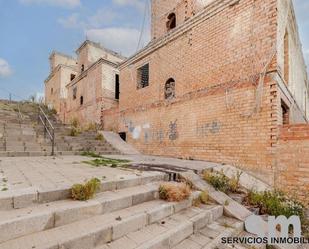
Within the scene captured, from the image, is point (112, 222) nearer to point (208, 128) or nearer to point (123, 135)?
point (208, 128)

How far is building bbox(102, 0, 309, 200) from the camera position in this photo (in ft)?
18.0

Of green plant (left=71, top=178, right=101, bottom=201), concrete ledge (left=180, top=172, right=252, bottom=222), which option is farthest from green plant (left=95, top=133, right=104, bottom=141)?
green plant (left=71, top=178, right=101, bottom=201)

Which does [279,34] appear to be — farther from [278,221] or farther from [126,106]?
[126,106]

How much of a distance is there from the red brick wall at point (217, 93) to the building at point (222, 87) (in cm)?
3

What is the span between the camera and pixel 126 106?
432 inches

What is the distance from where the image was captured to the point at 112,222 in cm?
253

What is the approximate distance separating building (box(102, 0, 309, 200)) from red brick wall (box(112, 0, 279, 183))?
3 centimetres

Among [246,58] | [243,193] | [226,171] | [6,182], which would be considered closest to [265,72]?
[246,58]

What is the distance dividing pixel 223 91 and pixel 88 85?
11.0 meters

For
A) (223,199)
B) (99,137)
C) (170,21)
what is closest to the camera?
(223,199)

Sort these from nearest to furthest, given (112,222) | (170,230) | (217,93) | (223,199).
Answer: (112,222), (170,230), (223,199), (217,93)

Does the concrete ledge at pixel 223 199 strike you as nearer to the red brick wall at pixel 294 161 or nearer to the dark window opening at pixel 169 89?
the red brick wall at pixel 294 161

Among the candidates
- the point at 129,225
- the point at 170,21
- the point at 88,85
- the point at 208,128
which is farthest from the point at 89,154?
the point at 170,21

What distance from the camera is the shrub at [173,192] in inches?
137
